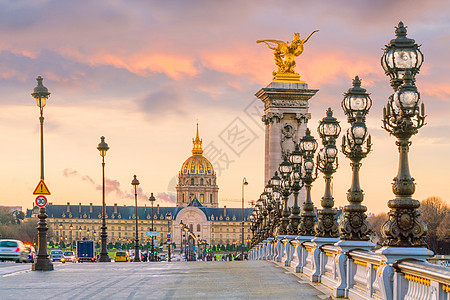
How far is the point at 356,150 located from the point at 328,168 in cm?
534

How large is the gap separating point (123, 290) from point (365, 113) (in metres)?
7.52

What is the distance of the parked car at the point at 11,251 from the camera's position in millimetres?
50656

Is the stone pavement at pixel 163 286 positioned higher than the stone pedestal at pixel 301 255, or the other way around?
the stone pedestal at pixel 301 255

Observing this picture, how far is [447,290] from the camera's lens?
11.5 metres

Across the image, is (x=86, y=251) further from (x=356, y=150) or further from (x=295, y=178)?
(x=356, y=150)

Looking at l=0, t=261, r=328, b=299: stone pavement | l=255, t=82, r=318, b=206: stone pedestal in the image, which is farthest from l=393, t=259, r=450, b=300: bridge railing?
l=255, t=82, r=318, b=206: stone pedestal

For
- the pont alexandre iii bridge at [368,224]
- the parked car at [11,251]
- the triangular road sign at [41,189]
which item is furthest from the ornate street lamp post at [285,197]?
the parked car at [11,251]

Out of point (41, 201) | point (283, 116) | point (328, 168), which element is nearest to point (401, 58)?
point (328, 168)

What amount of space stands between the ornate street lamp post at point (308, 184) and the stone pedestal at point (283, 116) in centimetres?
5963

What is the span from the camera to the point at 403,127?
15695mm

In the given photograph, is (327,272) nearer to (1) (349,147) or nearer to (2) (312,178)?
(1) (349,147)

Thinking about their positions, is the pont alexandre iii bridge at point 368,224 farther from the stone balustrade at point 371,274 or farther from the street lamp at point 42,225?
the street lamp at point 42,225

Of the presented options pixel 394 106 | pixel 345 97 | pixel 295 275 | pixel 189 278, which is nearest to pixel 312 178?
pixel 295 275

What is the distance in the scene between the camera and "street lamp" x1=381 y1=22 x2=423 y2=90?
1623cm
